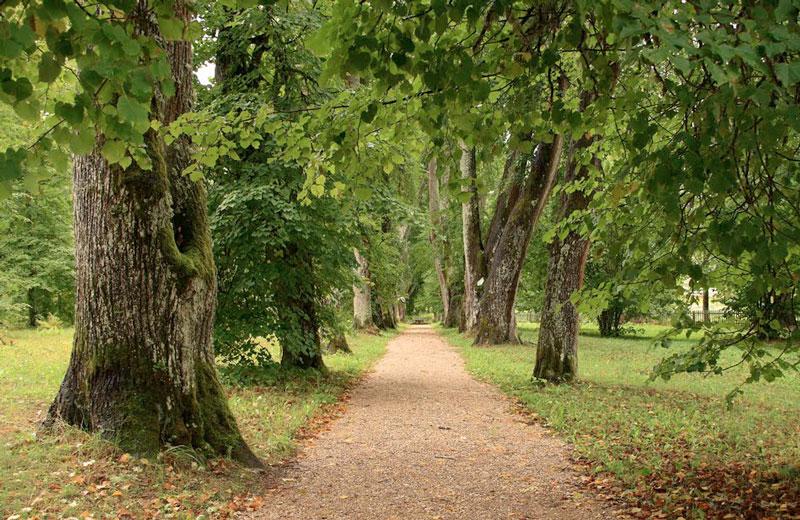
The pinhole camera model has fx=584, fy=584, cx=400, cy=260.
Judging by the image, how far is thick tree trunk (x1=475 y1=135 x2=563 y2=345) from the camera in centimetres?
1434

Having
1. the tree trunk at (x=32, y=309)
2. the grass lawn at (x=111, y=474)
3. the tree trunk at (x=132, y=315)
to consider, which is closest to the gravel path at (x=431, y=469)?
the grass lawn at (x=111, y=474)

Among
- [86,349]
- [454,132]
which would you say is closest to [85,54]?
[454,132]

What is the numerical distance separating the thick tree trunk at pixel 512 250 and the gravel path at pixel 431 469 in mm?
6548

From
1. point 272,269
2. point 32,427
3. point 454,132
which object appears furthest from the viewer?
point 272,269

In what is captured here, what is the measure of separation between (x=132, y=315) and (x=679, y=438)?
5974 mm

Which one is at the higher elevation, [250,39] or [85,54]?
[250,39]

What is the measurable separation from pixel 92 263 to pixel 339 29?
135 inches

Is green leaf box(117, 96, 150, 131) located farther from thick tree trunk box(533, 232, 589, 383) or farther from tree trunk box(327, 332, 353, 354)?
tree trunk box(327, 332, 353, 354)

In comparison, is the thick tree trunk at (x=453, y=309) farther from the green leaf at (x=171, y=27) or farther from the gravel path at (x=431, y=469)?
the green leaf at (x=171, y=27)

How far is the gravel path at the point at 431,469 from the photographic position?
484 cm

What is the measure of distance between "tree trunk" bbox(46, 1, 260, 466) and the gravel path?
1.22 meters

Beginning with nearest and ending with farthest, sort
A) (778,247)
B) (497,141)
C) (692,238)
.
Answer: (778,247) → (692,238) → (497,141)

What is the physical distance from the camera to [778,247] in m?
2.75

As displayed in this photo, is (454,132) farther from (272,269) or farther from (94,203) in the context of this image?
(272,269)
